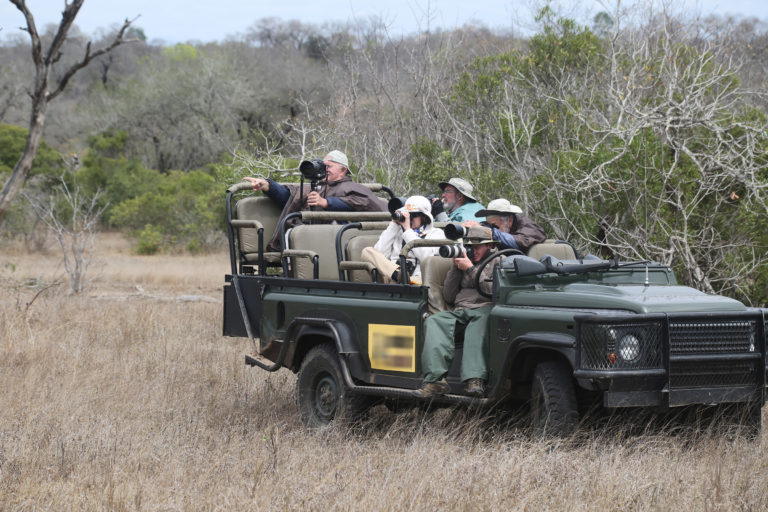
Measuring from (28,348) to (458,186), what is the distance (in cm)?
446

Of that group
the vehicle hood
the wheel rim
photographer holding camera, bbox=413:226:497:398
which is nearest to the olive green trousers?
photographer holding camera, bbox=413:226:497:398

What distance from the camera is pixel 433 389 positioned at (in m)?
6.25

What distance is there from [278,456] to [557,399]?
159 centimetres

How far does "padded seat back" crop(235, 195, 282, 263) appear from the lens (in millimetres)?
8477

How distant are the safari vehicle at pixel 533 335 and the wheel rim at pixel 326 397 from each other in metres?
0.01

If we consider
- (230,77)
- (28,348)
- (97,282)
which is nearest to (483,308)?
(28,348)

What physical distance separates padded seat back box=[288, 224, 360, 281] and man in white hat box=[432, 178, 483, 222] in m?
1.16

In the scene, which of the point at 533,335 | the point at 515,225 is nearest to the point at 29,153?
the point at 515,225

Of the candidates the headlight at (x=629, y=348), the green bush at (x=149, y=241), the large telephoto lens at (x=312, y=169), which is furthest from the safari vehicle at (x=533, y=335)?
the green bush at (x=149, y=241)

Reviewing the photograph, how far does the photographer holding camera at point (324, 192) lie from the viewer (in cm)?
833

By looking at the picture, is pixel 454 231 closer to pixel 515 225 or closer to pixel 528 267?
pixel 528 267

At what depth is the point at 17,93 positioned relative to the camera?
4038cm

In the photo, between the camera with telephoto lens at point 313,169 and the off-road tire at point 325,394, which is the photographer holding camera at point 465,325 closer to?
the off-road tire at point 325,394

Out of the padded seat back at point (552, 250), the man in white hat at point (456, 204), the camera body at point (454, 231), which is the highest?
the man in white hat at point (456, 204)
